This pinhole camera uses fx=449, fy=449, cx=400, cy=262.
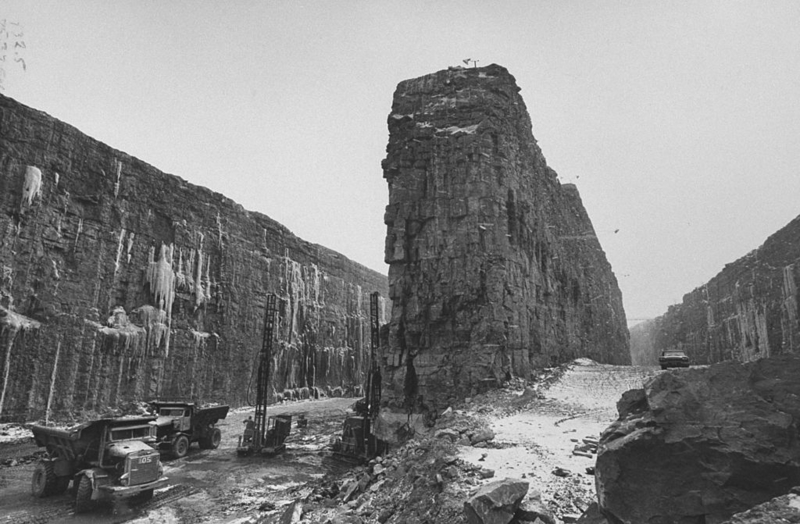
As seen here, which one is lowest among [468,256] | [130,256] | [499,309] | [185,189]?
[499,309]

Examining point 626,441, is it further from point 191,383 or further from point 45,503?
point 191,383

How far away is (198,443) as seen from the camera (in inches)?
938

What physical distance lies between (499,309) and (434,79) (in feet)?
41.9

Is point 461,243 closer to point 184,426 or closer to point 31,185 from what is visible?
point 184,426

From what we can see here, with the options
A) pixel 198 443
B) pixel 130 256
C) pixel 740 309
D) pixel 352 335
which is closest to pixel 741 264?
pixel 740 309

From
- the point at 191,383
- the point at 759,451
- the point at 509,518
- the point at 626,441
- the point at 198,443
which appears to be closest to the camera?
the point at 759,451

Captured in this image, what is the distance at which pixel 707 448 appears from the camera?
3732mm

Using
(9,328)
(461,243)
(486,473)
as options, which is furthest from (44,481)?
(461,243)

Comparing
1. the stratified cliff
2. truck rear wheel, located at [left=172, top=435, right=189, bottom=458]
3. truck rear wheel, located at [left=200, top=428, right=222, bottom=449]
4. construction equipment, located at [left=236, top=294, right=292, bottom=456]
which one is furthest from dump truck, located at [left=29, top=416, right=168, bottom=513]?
the stratified cliff

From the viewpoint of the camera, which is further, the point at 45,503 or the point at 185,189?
the point at 185,189

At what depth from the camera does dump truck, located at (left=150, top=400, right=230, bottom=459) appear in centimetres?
2077

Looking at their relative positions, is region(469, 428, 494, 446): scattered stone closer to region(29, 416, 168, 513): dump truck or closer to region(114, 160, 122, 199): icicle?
region(29, 416, 168, 513): dump truck

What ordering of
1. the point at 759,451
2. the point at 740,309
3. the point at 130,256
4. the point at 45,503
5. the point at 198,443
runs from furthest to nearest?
1. the point at 740,309
2. the point at 130,256
3. the point at 198,443
4. the point at 45,503
5. the point at 759,451

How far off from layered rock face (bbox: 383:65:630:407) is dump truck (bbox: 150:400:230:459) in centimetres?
973
